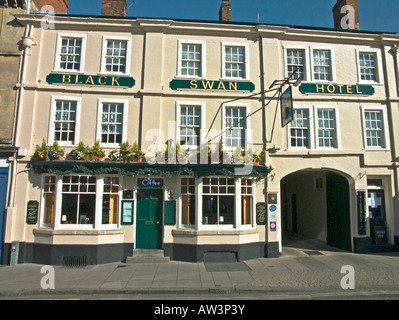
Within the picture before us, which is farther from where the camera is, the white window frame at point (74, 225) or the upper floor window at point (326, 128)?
the upper floor window at point (326, 128)

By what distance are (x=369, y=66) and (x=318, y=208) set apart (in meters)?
7.29

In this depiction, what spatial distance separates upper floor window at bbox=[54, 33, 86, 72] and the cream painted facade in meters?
0.05

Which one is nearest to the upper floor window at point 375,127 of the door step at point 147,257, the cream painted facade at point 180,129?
the cream painted facade at point 180,129

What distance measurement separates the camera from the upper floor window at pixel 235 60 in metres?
12.1

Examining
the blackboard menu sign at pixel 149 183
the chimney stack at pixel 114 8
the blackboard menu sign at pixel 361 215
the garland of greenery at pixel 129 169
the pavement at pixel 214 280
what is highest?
the chimney stack at pixel 114 8

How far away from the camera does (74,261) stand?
10.2 m

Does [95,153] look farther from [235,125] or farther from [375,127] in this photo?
[375,127]

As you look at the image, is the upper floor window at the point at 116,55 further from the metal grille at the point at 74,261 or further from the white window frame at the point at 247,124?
the metal grille at the point at 74,261

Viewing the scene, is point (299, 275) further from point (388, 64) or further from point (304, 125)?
point (388, 64)

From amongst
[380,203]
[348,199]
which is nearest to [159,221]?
[348,199]

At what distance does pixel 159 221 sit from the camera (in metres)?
11.0

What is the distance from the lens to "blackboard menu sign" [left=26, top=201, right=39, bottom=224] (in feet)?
34.9

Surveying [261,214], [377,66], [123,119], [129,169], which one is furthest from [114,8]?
[377,66]

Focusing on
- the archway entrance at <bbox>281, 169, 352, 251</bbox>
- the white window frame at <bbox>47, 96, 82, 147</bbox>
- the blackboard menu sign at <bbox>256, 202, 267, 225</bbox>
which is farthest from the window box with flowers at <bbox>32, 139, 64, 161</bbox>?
the archway entrance at <bbox>281, 169, 352, 251</bbox>
